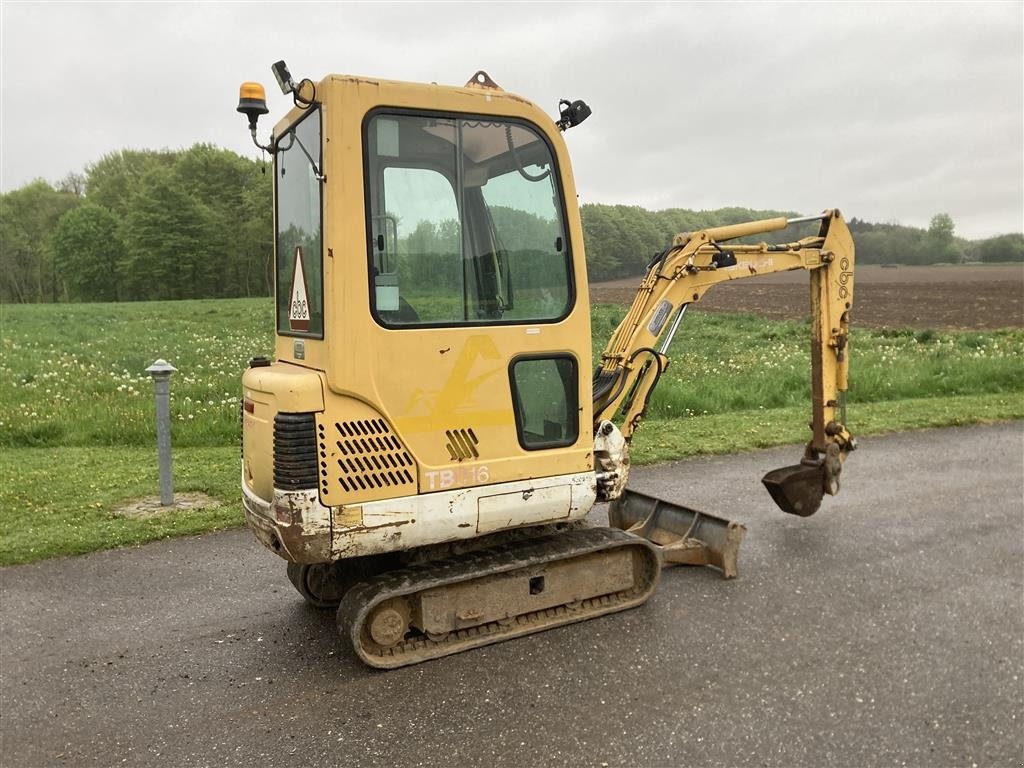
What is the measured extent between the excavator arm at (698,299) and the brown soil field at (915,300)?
321 cm

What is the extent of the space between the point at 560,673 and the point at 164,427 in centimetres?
431

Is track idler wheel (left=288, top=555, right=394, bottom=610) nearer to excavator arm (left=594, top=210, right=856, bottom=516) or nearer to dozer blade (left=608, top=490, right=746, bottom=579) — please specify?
excavator arm (left=594, top=210, right=856, bottom=516)

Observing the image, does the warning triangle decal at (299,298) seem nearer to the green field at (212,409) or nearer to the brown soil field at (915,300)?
the green field at (212,409)

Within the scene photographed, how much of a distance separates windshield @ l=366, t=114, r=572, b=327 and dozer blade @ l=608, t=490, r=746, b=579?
206 cm

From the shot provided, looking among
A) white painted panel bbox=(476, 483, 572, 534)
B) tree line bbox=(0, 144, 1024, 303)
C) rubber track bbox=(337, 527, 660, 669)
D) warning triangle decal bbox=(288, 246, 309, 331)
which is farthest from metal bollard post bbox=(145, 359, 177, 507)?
tree line bbox=(0, 144, 1024, 303)

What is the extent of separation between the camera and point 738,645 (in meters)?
4.59

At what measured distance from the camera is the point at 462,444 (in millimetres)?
4395

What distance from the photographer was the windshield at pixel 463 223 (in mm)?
4152

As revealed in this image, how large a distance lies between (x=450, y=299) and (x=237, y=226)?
67.4 m

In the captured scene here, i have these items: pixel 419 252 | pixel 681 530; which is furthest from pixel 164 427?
pixel 681 530

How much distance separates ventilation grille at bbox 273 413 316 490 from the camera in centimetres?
398

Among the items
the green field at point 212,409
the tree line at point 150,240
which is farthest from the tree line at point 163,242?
the green field at point 212,409

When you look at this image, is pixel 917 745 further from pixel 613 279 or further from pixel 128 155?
pixel 128 155

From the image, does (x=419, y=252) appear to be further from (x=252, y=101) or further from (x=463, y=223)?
(x=252, y=101)
